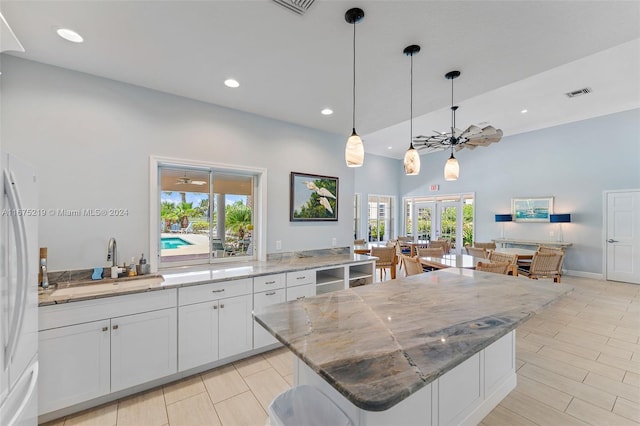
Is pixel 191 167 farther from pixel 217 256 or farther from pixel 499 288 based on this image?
pixel 499 288

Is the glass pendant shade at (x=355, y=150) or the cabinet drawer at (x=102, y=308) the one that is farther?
the glass pendant shade at (x=355, y=150)

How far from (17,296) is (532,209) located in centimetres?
881

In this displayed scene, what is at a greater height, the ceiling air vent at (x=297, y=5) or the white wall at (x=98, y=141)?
the ceiling air vent at (x=297, y=5)

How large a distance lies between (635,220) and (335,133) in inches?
261

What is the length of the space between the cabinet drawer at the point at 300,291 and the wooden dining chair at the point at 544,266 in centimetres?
411

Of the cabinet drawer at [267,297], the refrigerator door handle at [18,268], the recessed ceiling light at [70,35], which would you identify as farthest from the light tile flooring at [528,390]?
the recessed ceiling light at [70,35]

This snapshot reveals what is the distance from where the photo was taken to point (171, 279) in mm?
2496

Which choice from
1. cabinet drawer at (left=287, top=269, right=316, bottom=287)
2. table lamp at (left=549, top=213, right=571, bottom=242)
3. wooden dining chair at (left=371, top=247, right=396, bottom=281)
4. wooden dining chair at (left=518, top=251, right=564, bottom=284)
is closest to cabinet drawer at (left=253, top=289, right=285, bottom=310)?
cabinet drawer at (left=287, top=269, right=316, bottom=287)

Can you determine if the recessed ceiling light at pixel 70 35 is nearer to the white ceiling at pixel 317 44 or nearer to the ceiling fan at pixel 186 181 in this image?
the white ceiling at pixel 317 44

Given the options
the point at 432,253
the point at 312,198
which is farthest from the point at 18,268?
the point at 432,253

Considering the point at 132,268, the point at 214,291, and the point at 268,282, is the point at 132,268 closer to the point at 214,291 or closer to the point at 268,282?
the point at 214,291

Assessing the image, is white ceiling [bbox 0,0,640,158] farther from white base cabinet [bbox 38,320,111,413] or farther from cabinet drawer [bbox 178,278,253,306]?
white base cabinet [bbox 38,320,111,413]

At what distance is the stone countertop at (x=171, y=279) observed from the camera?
2.03 m

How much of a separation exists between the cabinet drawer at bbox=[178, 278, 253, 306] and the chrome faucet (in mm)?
751
